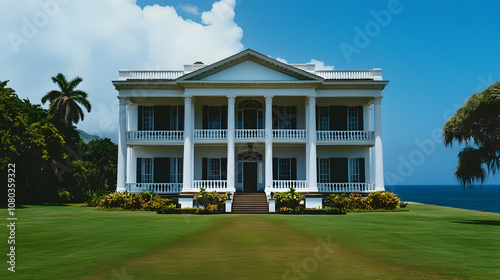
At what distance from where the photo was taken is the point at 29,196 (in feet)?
138

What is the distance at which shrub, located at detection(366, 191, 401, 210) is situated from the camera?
3111cm

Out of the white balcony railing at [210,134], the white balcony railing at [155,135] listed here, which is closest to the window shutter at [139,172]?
the white balcony railing at [155,135]

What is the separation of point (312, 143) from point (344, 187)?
4.25 metres

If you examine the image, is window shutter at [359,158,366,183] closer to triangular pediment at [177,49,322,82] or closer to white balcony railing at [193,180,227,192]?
triangular pediment at [177,49,322,82]

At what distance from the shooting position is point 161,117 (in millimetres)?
35594

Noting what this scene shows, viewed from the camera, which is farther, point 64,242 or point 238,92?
point 238,92

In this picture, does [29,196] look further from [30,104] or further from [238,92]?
[238,92]

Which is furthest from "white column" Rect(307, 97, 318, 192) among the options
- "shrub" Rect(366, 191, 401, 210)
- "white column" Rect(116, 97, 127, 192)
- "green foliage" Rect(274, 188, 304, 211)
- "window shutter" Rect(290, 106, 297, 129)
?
"white column" Rect(116, 97, 127, 192)

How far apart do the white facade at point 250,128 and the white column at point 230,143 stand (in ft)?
0.23

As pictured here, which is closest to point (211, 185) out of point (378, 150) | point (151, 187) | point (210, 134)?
point (210, 134)

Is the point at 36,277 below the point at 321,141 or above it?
below

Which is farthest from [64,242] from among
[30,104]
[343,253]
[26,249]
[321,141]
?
[30,104]

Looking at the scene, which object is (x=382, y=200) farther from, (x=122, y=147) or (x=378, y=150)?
(x=122, y=147)

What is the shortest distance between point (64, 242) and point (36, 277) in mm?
5175
